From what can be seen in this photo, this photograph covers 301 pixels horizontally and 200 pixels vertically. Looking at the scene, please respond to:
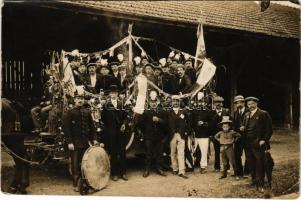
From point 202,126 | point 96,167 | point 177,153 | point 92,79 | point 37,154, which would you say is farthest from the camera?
point 202,126

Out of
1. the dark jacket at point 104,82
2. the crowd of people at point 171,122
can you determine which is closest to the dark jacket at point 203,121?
the crowd of people at point 171,122

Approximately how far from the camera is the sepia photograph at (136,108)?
18.7ft

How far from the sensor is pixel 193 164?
20.6 feet

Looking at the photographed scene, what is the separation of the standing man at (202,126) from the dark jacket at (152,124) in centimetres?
49

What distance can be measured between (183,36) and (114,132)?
6.14ft

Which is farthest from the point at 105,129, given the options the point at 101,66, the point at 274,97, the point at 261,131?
the point at 274,97

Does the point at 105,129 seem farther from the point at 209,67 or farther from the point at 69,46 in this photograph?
the point at 209,67

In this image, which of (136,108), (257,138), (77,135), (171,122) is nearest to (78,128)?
(77,135)

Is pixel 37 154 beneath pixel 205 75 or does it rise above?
beneath

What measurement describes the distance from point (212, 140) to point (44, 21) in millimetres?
3001

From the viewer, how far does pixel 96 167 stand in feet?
18.4

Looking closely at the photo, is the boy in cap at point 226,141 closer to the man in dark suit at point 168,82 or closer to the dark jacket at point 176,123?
the dark jacket at point 176,123

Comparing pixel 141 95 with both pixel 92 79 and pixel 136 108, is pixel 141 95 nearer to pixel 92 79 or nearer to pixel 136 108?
pixel 136 108

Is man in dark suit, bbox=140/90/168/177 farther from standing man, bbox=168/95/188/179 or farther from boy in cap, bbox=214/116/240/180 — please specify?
boy in cap, bbox=214/116/240/180
